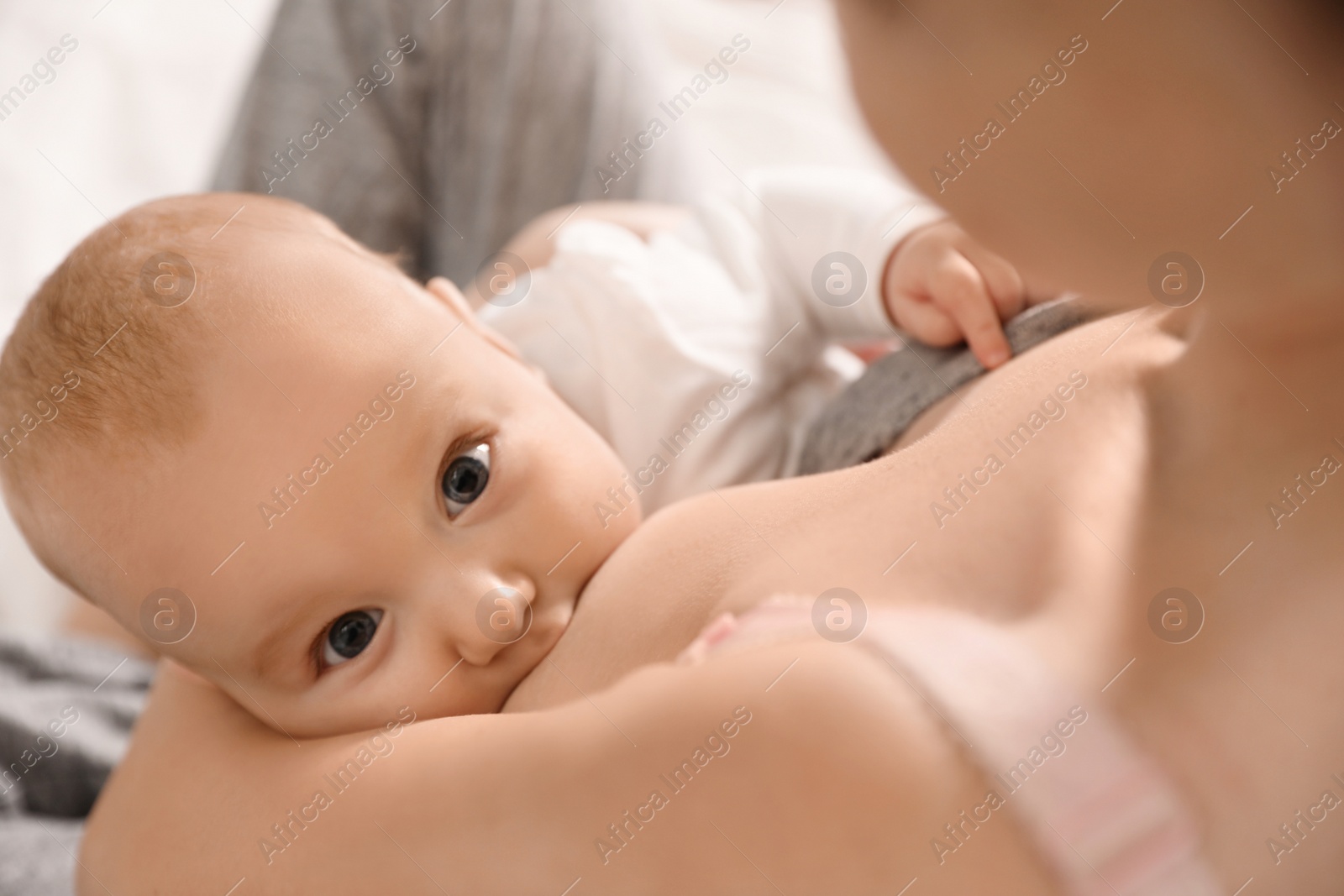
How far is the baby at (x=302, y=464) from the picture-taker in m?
0.73

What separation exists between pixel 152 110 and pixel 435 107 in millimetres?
700

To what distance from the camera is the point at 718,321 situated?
107cm

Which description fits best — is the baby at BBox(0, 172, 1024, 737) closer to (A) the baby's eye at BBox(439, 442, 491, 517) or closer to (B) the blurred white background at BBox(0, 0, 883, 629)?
(A) the baby's eye at BBox(439, 442, 491, 517)

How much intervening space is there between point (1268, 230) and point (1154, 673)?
207 millimetres

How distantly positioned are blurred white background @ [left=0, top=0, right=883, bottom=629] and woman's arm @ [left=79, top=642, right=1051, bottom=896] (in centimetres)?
94

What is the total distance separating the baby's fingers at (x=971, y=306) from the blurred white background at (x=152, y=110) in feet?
2.36

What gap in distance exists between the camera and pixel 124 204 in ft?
5.57

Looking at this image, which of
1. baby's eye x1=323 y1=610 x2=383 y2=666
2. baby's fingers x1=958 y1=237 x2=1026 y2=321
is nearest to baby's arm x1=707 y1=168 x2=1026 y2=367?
baby's fingers x1=958 y1=237 x2=1026 y2=321

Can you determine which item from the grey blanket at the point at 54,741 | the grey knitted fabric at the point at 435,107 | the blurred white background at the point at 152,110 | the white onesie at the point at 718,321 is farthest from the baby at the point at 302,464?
the blurred white background at the point at 152,110

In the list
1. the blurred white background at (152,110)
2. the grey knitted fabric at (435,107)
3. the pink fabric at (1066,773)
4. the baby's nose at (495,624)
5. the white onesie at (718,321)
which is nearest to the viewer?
the pink fabric at (1066,773)

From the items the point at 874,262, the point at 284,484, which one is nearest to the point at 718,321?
the point at 874,262

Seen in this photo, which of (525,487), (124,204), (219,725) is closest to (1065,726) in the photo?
(525,487)

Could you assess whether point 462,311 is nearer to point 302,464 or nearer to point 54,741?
point 302,464

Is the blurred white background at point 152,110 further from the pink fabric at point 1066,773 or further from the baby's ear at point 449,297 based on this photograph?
the pink fabric at point 1066,773
